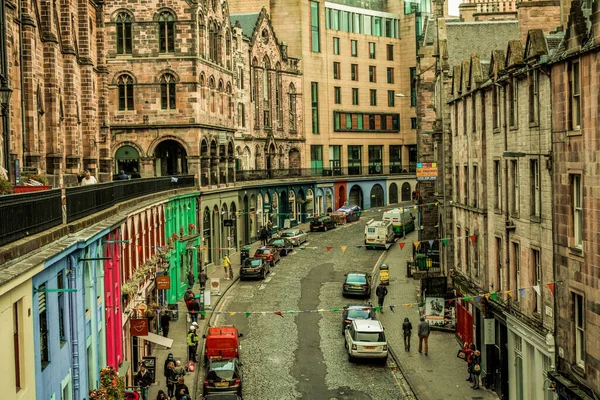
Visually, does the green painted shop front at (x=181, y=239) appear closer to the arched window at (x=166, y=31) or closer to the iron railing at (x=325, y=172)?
the arched window at (x=166, y=31)

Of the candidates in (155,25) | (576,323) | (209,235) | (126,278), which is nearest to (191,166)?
(209,235)

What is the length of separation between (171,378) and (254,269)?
2155cm

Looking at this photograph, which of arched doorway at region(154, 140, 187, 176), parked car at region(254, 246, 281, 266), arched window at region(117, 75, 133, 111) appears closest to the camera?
parked car at region(254, 246, 281, 266)

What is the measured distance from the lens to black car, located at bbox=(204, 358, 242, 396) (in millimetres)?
29586

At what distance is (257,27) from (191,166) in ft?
89.2

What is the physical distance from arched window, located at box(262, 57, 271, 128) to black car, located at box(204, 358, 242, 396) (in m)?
53.7

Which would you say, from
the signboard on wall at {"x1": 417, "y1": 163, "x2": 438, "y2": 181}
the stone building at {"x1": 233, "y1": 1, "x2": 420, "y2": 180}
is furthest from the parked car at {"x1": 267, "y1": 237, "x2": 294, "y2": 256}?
the stone building at {"x1": 233, "y1": 1, "x2": 420, "y2": 180}

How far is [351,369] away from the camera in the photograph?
34344mm

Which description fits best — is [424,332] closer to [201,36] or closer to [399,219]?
[201,36]

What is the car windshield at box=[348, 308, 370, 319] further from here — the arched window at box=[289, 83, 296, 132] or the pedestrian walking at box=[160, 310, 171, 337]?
the arched window at box=[289, 83, 296, 132]

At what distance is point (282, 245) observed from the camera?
61.0m

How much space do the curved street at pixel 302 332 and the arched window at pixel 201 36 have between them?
1459 centimetres

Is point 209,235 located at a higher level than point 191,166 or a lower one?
lower

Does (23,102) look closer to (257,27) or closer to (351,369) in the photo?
(351,369)
